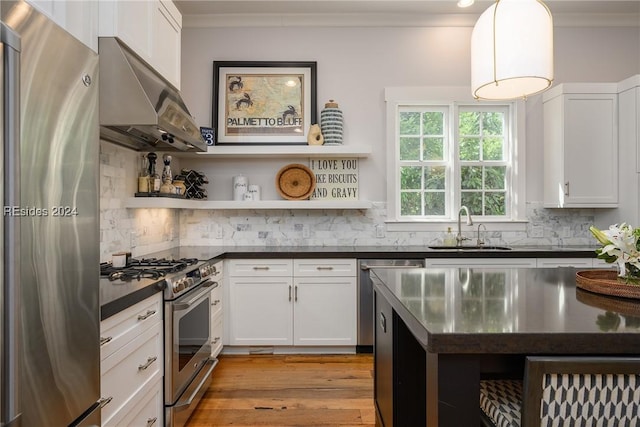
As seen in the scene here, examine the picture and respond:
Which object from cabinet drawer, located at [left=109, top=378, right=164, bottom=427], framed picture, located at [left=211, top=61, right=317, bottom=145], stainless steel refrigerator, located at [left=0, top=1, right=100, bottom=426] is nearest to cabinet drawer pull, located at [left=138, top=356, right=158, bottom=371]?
cabinet drawer, located at [left=109, top=378, right=164, bottom=427]

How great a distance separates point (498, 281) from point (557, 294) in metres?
0.26

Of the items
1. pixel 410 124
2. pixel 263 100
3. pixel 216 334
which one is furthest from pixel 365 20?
pixel 216 334

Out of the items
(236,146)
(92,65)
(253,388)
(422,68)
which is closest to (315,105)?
(236,146)

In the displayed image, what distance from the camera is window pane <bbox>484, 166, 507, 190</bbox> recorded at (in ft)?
12.9

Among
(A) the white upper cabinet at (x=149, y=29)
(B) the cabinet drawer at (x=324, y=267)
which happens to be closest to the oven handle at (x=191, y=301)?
(B) the cabinet drawer at (x=324, y=267)

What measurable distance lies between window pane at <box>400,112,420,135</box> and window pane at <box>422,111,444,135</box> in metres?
0.07

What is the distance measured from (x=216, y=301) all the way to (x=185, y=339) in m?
0.83

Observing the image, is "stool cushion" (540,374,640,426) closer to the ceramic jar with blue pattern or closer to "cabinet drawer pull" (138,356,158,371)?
"cabinet drawer pull" (138,356,158,371)

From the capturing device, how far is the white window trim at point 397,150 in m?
3.81

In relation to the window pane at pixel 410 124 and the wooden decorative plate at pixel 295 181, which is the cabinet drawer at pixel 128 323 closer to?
the wooden decorative plate at pixel 295 181

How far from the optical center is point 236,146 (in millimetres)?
3668

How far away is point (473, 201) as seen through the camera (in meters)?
3.93

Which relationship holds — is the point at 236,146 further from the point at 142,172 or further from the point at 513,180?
the point at 513,180

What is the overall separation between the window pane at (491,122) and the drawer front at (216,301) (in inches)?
117
